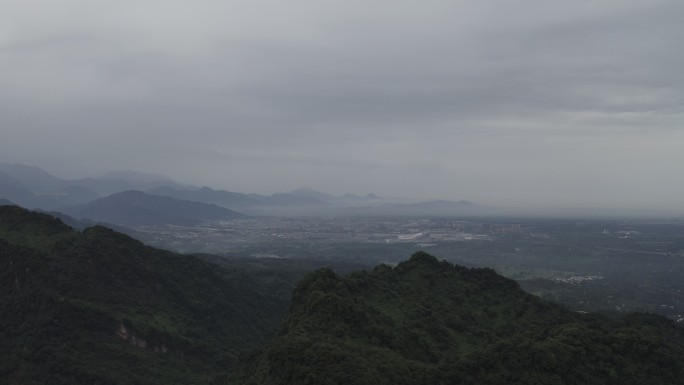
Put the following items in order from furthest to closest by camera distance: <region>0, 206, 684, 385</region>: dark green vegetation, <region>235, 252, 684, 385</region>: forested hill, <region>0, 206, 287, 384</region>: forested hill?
<region>0, 206, 287, 384</region>: forested hill < <region>0, 206, 684, 385</region>: dark green vegetation < <region>235, 252, 684, 385</region>: forested hill

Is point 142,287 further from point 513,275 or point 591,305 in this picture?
point 513,275

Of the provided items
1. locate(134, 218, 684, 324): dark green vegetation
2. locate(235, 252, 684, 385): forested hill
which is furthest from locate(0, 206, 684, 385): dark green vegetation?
locate(134, 218, 684, 324): dark green vegetation

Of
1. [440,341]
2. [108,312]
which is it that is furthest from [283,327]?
[108,312]

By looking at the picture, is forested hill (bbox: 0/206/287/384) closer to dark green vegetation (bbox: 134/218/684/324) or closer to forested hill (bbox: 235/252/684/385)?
forested hill (bbox: 235/252/684/385)

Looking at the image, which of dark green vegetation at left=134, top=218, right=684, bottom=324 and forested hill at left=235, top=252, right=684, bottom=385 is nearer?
forested hill at left=235, top=252, right=684, bottom=385

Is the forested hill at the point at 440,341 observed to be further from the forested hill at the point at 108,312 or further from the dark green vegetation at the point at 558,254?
the dark green vegetation at the point at 558,254

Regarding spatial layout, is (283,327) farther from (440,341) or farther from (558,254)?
(558,254)

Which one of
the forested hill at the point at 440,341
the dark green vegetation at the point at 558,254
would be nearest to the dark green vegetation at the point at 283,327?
the forested hill at the point at 440,341

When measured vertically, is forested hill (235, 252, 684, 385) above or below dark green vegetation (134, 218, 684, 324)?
above
